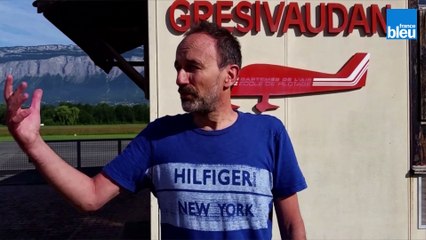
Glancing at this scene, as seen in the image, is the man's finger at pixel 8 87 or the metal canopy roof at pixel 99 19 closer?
the man's finger at pixel 8 87

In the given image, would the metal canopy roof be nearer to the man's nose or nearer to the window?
the window

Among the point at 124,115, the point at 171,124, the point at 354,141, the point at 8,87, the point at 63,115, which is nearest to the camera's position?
the point at 8,87

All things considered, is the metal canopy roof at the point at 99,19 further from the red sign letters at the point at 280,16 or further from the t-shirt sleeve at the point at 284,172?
the t-shirt sleeve at the point at 284,172

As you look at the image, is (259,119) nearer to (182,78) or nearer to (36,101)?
(182,78)

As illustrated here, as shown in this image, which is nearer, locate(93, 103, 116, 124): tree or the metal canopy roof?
the metal canopy roof

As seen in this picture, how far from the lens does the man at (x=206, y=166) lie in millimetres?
1981

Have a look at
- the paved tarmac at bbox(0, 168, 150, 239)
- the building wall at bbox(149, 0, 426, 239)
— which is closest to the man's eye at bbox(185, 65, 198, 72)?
the building wall at bbox(149, 0, 426, 239)

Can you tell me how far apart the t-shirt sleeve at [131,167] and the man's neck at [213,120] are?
8.5 inches

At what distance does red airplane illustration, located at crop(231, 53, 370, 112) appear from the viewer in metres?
6.06

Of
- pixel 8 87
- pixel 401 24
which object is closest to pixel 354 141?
pixel 401 24

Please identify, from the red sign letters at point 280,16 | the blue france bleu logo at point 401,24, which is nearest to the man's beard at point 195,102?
the red sign letters at point 280,16

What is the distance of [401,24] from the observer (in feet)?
20.7

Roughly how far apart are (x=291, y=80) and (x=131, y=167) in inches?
168

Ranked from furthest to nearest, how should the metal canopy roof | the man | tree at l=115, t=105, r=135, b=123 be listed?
tree at l=115, t=105, r=135, b=123
the metal canopy roof
the man
